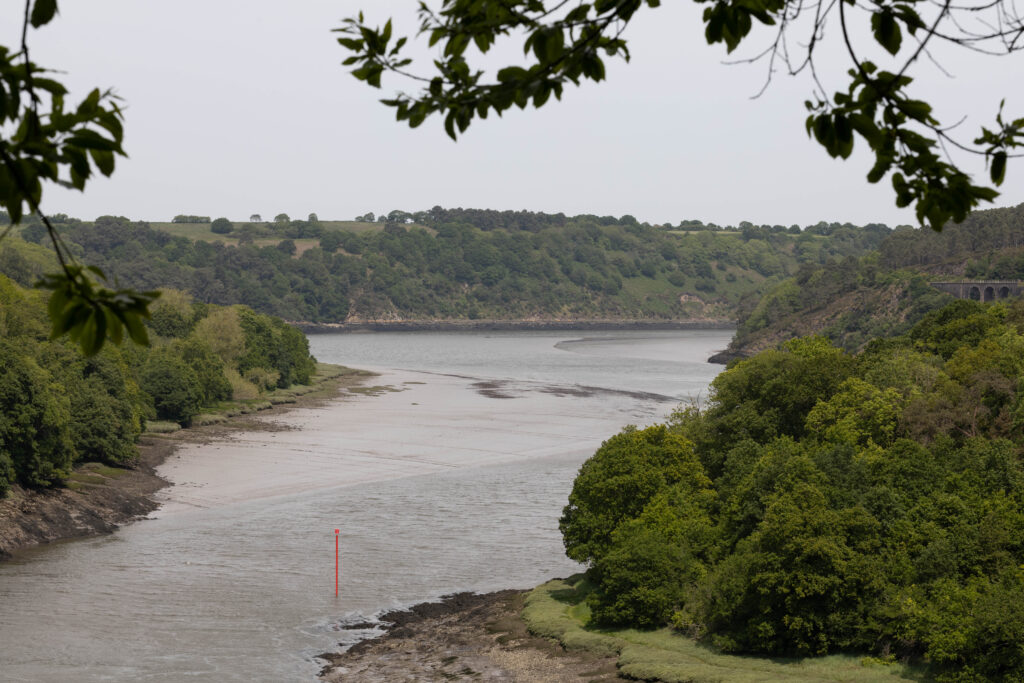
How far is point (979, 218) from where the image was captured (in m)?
178

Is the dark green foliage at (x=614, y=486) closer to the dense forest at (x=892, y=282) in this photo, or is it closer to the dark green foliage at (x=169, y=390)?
the dark green foliage at (x=169, y=390)

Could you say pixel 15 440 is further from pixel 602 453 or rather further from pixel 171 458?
pixel 602 453

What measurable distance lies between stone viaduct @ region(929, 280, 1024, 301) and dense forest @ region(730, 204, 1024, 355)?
2.14 m

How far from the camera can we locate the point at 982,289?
15350cm

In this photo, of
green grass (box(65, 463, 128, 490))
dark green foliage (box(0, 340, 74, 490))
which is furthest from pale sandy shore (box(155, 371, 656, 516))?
dark green foliage (box(0, 340, 74, 490))

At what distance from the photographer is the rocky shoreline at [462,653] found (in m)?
36.2

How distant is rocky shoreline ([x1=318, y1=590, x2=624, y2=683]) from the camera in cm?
3619

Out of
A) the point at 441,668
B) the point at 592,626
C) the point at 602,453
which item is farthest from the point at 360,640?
the point at 602,453

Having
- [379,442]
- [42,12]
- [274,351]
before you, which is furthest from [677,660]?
[274,351]

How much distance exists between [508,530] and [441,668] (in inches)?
844

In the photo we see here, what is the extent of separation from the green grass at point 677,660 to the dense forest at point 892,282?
113176 millimetres

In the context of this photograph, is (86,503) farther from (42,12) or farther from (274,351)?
(274,351)

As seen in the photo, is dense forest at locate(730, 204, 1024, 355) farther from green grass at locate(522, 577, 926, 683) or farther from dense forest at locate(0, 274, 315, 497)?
green grass at locate(522, 577, 926, 683)

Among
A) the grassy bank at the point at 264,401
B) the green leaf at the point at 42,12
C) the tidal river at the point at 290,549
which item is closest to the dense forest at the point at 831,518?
the tidal river at the point at 290,549
